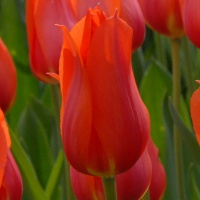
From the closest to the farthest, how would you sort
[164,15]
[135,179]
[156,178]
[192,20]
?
[135,179]
[156,178]
[192,20]
[164,15]

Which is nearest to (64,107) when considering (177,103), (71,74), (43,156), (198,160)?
(71,74)

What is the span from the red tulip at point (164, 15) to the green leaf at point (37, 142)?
12.8 inches

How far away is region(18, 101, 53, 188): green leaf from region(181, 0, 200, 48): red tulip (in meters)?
0.43

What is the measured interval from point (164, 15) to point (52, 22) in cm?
19

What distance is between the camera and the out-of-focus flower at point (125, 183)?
808 millimetres

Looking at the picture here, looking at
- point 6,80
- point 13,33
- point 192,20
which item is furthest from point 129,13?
point 13,33

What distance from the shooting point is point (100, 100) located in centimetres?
71

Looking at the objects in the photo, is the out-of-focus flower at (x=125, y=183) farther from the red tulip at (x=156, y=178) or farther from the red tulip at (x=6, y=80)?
the red tulip at (x=6, y=80)

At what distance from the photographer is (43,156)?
142cm

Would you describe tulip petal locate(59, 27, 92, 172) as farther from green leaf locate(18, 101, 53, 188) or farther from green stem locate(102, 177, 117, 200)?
green leaf locate(18, 101, 53, 188)

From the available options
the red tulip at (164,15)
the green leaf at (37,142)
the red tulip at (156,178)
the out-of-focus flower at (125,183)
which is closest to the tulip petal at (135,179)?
the out-of-focus flower at (125,183)

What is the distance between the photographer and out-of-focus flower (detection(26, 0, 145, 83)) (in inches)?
42.0

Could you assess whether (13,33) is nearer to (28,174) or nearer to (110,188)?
(28,174)

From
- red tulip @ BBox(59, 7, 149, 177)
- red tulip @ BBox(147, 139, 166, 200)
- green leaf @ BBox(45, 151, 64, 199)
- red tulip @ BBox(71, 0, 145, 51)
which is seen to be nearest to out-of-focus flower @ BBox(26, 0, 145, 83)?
red tulip @ BBox(71, 0, 145, 51)
